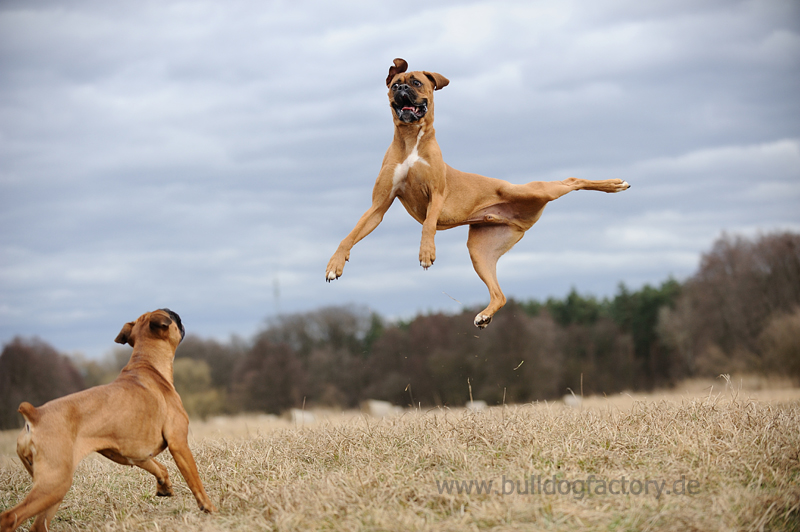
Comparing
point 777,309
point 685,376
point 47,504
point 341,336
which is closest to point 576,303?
point 685,376

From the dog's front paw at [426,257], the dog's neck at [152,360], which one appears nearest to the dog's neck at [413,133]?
the dog's front paw at [426,257]

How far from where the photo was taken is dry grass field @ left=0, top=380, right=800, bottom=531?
504 cm

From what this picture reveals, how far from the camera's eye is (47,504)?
17.7ft

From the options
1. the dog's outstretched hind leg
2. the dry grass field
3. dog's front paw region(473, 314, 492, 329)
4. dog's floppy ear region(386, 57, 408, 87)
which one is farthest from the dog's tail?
the dog's outstretched hind leg

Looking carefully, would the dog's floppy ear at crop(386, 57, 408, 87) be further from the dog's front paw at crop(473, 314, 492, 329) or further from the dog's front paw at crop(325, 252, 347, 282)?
the dog's front paw at crop(473, 314, 492, 329)

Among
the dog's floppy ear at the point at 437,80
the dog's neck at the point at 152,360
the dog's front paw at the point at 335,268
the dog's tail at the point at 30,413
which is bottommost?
the dog's tail at the point at 30,413

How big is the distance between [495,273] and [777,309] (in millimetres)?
38399

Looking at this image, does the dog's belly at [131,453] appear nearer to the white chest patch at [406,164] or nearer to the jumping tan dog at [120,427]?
the jumping tan dog at [120,427]

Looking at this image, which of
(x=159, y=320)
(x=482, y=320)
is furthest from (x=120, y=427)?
(x=482, y=320)

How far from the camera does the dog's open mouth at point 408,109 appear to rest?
23.2 feet

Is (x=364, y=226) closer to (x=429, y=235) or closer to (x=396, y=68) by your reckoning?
(x=429, y=235)

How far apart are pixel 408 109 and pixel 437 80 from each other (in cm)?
67

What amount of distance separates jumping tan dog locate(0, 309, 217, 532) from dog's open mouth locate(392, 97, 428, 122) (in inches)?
126

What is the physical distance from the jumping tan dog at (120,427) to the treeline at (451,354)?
90.7 ft
